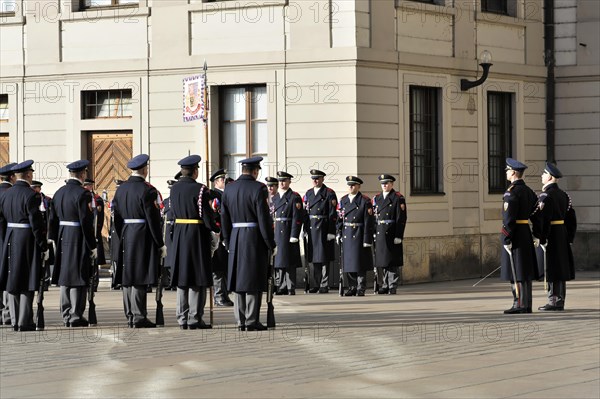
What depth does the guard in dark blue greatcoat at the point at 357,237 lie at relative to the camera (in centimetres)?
2123

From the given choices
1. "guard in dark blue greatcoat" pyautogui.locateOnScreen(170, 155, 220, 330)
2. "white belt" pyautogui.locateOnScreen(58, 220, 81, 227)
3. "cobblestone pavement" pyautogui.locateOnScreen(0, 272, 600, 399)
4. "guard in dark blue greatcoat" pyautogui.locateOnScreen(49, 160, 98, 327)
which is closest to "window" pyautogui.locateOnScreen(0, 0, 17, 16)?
"cobblestone pavement" pyautogui.locateOnScreen(0, 272, 600, 399)

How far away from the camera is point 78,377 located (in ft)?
38.4

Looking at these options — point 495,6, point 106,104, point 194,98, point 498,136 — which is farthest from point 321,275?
point 495,6

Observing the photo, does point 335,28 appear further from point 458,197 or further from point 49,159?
point 49,159

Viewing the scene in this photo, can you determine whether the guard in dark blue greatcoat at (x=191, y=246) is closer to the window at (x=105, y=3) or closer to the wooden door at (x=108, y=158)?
the wooden door at (x=108, y=158)

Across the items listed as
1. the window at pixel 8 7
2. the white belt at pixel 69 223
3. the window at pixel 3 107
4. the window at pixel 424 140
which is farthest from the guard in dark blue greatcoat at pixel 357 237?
the window at pixel 8 7

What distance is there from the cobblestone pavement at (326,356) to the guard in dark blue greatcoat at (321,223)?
10.6ft

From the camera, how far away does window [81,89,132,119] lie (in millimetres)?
24484

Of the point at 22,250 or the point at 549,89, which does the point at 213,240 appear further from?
the point at 549,89

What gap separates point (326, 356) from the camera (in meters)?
13.1

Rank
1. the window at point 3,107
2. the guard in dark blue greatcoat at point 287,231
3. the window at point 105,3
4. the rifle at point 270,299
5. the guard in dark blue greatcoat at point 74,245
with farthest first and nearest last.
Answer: the window at point 3,107 < the window at point 105,3 < the guard in dark blue greatcoat at point 287,231 < the guard in dark blue greatcoat at point 74,245 < the rifle at point 270,299

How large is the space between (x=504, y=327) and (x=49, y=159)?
454 inches

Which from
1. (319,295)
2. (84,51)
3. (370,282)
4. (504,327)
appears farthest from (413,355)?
(84,51)

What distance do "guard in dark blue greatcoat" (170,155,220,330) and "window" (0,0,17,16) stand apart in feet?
34.9
